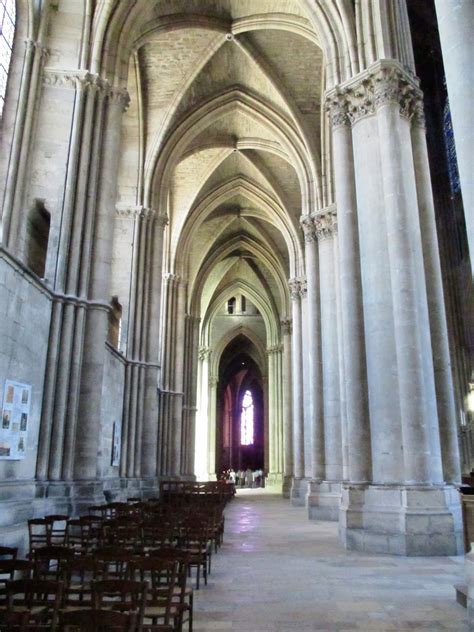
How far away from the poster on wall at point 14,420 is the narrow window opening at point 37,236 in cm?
387

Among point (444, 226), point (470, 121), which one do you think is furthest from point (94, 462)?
point (444, 226)

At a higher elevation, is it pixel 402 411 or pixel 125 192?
pixel 125 192

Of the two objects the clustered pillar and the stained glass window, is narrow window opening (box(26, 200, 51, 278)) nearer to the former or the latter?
Answer: the stained glass window

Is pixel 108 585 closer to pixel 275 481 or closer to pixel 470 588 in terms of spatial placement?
pixel 470 588

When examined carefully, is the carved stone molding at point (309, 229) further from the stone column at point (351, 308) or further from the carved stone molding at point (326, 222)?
the stone column at point (351, 308)

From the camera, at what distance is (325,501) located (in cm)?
1678

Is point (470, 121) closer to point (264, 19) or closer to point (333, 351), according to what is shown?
point (333, 351)

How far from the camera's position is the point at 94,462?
1184 centimetres

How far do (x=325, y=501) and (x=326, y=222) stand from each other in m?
9.37

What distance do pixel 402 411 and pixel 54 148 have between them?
375 inches

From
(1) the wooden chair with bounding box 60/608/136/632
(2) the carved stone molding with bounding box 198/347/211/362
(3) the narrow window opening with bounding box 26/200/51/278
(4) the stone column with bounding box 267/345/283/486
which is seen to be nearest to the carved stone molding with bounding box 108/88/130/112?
(3) the narrow window opening with bounding box 26/200/51/278

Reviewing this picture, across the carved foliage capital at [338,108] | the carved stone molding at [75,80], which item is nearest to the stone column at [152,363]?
the carved stone molding at [75,80]

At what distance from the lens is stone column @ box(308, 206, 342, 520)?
16891mm

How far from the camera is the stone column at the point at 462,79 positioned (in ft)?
16.5
